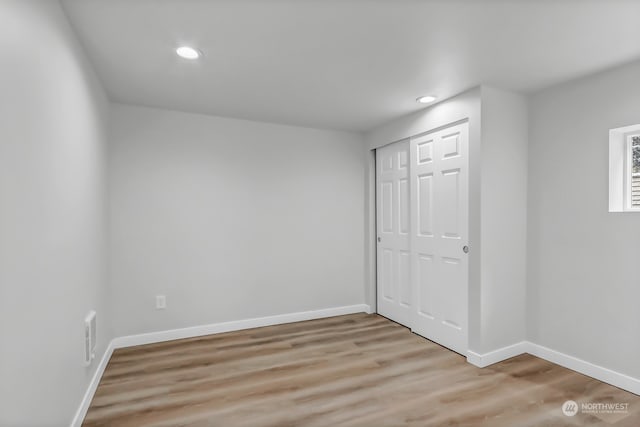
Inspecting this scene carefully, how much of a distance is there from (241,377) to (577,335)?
2.75 meters

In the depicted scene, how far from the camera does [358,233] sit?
443 centimetres

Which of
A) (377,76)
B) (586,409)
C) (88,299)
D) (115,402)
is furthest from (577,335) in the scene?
(88,299)

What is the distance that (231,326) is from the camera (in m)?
3.67

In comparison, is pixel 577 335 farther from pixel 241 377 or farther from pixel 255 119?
pixel 255 119

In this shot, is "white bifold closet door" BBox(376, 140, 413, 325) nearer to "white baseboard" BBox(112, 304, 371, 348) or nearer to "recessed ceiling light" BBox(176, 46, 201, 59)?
"white baseboard" BBox(112, 304, 371, 348)

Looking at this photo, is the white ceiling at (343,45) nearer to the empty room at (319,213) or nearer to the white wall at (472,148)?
the empty room at (319,213)

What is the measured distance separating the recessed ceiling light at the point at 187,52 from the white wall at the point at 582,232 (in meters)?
2.89

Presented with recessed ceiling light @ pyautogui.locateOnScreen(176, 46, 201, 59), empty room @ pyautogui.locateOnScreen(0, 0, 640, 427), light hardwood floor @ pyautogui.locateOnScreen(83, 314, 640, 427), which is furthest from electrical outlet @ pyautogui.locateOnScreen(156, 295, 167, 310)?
recessed ceiling light @ pyautogui.locateOnScreen(176, 46, 201, 59)

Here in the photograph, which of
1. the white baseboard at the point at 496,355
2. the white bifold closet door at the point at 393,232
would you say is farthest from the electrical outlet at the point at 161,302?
the white baseboard at the point at 496,355

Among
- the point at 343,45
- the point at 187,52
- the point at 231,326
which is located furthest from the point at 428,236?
the point at 187,52

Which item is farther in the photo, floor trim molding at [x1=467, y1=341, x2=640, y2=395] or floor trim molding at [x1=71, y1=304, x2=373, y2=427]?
floor trim molding at [x1=71, y1=304, x2=373, y2=427]

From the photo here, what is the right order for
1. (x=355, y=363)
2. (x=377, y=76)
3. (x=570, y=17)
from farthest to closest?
1. (x=355, y=363)
2. (x=377, y=76)
3. (x=570, y=17)

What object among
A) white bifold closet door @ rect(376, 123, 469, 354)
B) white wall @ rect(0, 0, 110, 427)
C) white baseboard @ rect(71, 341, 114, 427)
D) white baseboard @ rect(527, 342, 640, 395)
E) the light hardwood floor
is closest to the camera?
white wall @ rect(0, 0, 110, 427)

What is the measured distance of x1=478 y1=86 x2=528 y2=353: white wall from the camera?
2.80 meters
